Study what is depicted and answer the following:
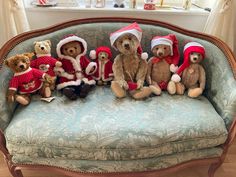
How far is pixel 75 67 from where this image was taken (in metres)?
1.69

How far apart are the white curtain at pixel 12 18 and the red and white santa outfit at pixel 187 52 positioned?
3.70 feet

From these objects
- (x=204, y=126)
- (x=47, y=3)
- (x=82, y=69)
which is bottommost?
(x=204, y=126)

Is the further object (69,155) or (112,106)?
(112,106)

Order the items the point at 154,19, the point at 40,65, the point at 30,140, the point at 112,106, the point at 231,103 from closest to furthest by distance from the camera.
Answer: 1. the point at 30,140
2. the point at 231,103
3. the point at 112,106
4. the point at 40,65
5. the point at 154,19

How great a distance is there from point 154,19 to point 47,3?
2.75 feet

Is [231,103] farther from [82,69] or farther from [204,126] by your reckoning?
[82,69]

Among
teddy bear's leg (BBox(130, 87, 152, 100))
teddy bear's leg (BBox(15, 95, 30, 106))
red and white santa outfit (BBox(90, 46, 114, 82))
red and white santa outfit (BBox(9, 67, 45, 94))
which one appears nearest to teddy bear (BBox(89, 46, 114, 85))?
red and white santa outfit (BBox(90, 46, 114, 82))

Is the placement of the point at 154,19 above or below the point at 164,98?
above

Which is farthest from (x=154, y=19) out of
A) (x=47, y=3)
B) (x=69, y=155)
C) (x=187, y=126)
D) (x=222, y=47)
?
(x=69, y=155)

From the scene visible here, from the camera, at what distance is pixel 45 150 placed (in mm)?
1303

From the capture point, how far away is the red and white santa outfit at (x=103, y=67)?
1.72 m

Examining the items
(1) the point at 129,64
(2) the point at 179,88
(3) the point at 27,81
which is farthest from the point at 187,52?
(3) the point at 27,81

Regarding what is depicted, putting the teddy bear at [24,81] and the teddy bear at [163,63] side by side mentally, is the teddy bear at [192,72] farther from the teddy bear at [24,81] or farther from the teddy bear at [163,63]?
the teddy bear at [24,81]

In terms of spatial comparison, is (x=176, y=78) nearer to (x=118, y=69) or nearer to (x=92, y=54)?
(x=118, y=69)
